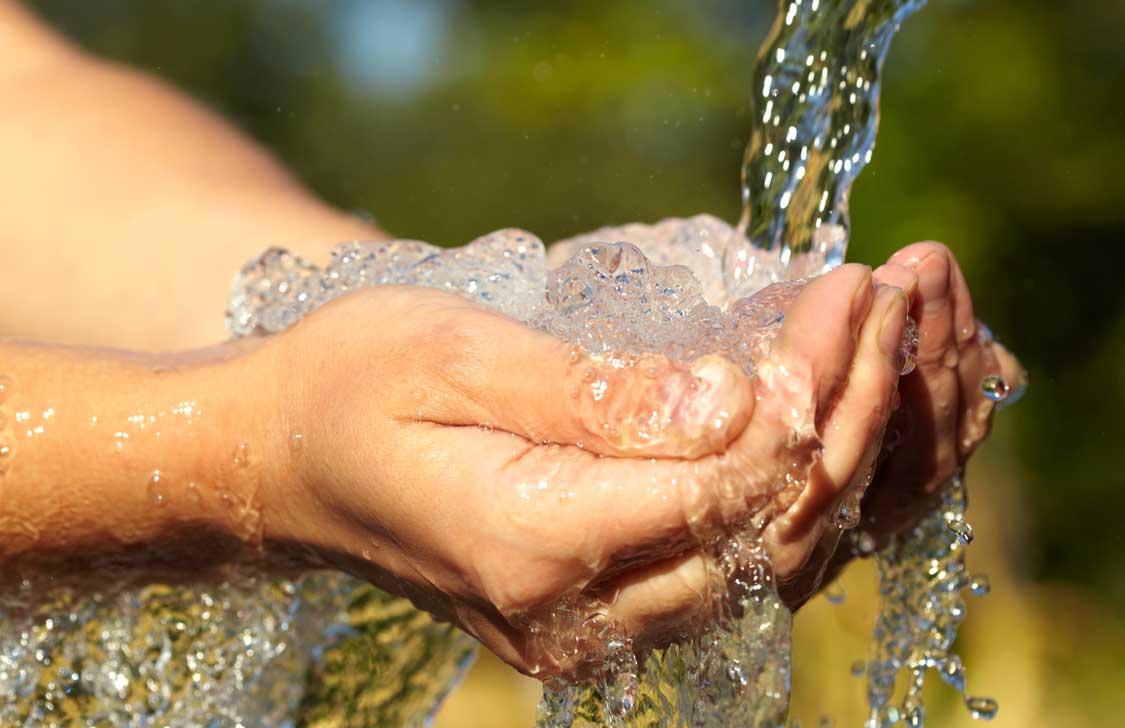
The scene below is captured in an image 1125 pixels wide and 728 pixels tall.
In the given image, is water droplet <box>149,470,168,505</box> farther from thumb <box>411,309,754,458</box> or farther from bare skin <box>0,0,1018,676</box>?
thumb <box>411,309,754,458</box>

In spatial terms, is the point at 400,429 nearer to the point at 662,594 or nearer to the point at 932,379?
the point at 662,594

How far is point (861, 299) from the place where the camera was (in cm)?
84

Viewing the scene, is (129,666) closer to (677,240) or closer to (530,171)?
(677,240)

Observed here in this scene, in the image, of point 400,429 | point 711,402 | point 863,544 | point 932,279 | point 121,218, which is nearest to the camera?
point 711,402

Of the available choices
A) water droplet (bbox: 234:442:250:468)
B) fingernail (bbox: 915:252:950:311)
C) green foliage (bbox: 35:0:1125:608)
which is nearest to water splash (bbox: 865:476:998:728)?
fingernail (bbox: 915:252:950:311)

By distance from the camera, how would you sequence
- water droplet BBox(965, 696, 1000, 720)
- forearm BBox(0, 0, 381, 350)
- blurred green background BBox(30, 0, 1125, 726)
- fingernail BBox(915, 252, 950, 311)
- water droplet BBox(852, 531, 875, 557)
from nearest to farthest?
fingernail BBox(915, 252, 950, 311) < water droplet BBox(852, 531, 875, 557) < water droplet BBox(965, 696, 1000, 720) < forearm BBox(0, 0, 381, 350) < blurred green background BBox(30, 0, 1125, 726)

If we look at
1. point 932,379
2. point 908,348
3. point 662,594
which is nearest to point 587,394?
point 662,594

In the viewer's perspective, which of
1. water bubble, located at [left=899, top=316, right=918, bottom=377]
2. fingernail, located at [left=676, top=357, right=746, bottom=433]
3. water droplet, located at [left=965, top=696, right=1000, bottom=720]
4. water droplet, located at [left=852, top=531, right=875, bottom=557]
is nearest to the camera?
fingernail, located at [left=676, top=357, right=746, bottom=433]

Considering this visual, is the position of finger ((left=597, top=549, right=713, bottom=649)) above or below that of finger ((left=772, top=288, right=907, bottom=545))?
below

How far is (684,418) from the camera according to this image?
79cm

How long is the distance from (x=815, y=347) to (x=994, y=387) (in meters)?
0.39

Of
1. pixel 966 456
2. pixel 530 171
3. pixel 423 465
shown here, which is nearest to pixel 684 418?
pixel 423 465

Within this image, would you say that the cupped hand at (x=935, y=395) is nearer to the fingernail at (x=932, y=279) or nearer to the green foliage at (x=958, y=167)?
the fingernail at (x=932, y=279)

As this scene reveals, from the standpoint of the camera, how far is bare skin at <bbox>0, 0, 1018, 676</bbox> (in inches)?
31.6
